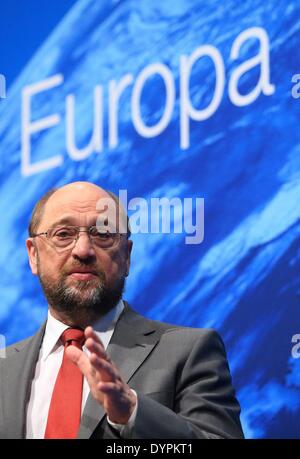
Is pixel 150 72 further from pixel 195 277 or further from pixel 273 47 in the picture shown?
pixel 195 277

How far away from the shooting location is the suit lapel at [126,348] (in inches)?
73.7

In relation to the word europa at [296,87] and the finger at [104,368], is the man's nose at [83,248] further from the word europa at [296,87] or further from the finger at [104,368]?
the word europa at [296,87]

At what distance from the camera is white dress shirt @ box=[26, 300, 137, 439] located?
6.43 ft

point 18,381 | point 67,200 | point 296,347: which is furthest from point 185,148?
point 18,381

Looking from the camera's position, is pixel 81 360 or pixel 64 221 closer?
pixel 81 360

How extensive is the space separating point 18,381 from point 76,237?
42cm

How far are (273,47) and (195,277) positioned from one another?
858mm

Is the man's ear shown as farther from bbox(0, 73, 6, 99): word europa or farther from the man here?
bbox(0, 73, 6, 99): word europa

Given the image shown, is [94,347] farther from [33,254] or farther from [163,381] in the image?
[33,254]

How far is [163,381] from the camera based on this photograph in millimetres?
1982

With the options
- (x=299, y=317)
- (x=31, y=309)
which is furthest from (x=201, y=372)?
(x=31, y=309)
